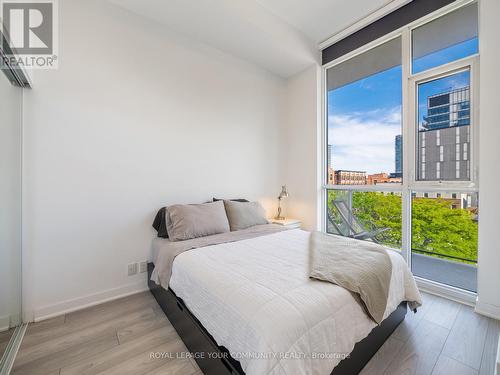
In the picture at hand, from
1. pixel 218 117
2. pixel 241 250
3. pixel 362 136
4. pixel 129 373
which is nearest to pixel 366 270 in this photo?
pixel 241 250

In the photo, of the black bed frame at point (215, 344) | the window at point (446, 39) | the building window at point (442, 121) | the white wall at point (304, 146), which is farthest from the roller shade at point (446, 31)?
the black bed frame at point (215, 344)

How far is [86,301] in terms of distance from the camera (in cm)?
207

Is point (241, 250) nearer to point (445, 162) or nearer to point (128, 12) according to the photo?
point (445, 162)

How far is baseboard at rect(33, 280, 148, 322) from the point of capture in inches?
74.2

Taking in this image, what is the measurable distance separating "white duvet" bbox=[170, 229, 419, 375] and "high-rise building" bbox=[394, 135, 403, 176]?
131 centimetres

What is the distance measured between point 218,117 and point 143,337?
8.06 ft

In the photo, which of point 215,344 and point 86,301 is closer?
point 215,344

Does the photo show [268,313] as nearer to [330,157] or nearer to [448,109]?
[448,109]

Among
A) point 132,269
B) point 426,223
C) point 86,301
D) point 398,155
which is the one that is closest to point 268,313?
point 132,269

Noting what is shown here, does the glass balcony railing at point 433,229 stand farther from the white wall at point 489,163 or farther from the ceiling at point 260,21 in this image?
the ceiling at point 260,21

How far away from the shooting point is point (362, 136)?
9.87ft

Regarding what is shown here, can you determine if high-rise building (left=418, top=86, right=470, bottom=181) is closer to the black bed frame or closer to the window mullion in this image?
the window mullion

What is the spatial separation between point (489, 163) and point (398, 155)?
2.58ft

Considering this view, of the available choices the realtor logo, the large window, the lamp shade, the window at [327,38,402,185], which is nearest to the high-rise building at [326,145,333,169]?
the window at [327,38,402,185]
